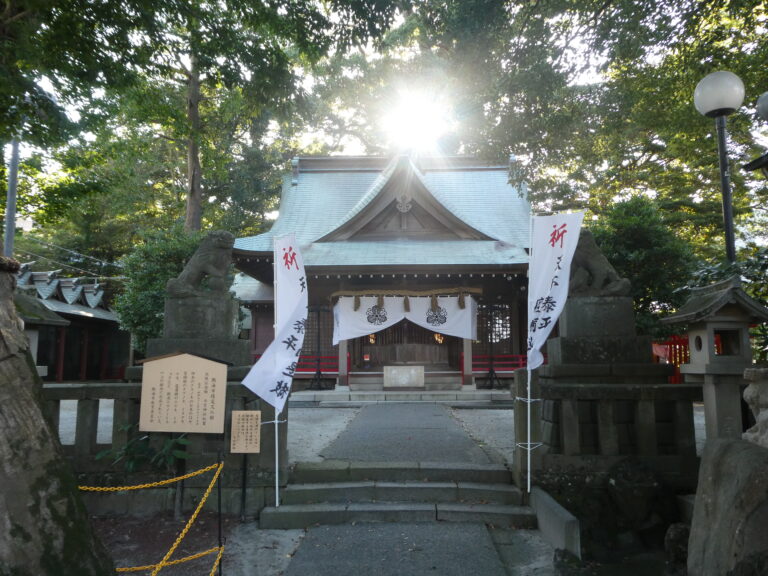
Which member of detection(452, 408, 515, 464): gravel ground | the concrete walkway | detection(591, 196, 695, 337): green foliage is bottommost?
the concrete walkway

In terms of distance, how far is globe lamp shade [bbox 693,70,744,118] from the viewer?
5.64m

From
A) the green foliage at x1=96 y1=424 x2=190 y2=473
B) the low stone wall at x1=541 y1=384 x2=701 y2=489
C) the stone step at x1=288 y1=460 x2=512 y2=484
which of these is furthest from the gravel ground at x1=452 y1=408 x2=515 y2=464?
the green foliage at x1=96 y1=424 x2=190 y2=473

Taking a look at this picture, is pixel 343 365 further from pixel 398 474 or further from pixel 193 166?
pixel 193 166

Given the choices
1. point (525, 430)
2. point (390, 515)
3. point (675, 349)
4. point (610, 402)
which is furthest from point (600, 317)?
point (675, 349)

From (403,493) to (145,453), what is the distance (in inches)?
A: 101

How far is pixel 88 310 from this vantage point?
2073 centimetres

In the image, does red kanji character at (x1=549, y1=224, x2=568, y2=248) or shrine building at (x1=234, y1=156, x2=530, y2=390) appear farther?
shrine building at (x1=234, y1=156, x2=530, y2=390)

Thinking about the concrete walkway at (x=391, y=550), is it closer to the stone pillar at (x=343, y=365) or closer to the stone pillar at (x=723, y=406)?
the stone pillar at (x=723, y=406)

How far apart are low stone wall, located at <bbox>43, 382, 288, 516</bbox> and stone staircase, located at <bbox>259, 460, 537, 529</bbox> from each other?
320mm

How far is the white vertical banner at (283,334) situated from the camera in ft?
15.3

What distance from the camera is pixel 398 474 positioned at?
5.11 meters

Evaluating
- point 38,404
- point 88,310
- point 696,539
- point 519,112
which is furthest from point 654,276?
point 88,310

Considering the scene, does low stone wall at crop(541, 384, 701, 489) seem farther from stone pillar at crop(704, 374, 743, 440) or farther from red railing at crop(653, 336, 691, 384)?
red railing at crop(653, 336, 691, 384)

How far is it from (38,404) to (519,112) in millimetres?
8066
